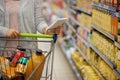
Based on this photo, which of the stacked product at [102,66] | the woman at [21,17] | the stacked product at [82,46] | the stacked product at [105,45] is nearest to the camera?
the woman at [21,17]

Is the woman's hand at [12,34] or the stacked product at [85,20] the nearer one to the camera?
the woman's hand at [12,34]

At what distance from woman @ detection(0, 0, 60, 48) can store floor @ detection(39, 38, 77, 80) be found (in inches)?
64.2

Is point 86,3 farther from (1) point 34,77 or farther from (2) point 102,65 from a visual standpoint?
(1) point 34,77

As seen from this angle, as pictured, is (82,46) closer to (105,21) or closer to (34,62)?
(105,21)

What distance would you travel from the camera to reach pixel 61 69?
18.7 feet

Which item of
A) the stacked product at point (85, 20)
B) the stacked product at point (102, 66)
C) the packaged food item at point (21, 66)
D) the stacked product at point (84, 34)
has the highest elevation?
the stacked product at point (85, 20)

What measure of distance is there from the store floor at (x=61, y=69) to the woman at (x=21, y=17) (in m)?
1.63

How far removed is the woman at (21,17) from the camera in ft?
9.80

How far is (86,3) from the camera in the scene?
498 centimetres

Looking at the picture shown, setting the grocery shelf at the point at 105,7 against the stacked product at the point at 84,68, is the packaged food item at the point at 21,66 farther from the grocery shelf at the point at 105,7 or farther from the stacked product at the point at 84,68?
the stacked product at the point at 84,68

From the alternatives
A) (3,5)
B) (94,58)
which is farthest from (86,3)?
(3,5)

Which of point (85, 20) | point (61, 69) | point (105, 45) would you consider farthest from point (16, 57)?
point (61, 69)

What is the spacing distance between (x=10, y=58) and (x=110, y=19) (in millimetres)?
1299

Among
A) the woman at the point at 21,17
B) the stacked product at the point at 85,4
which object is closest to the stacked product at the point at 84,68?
the stacked product at the point at 85,4
